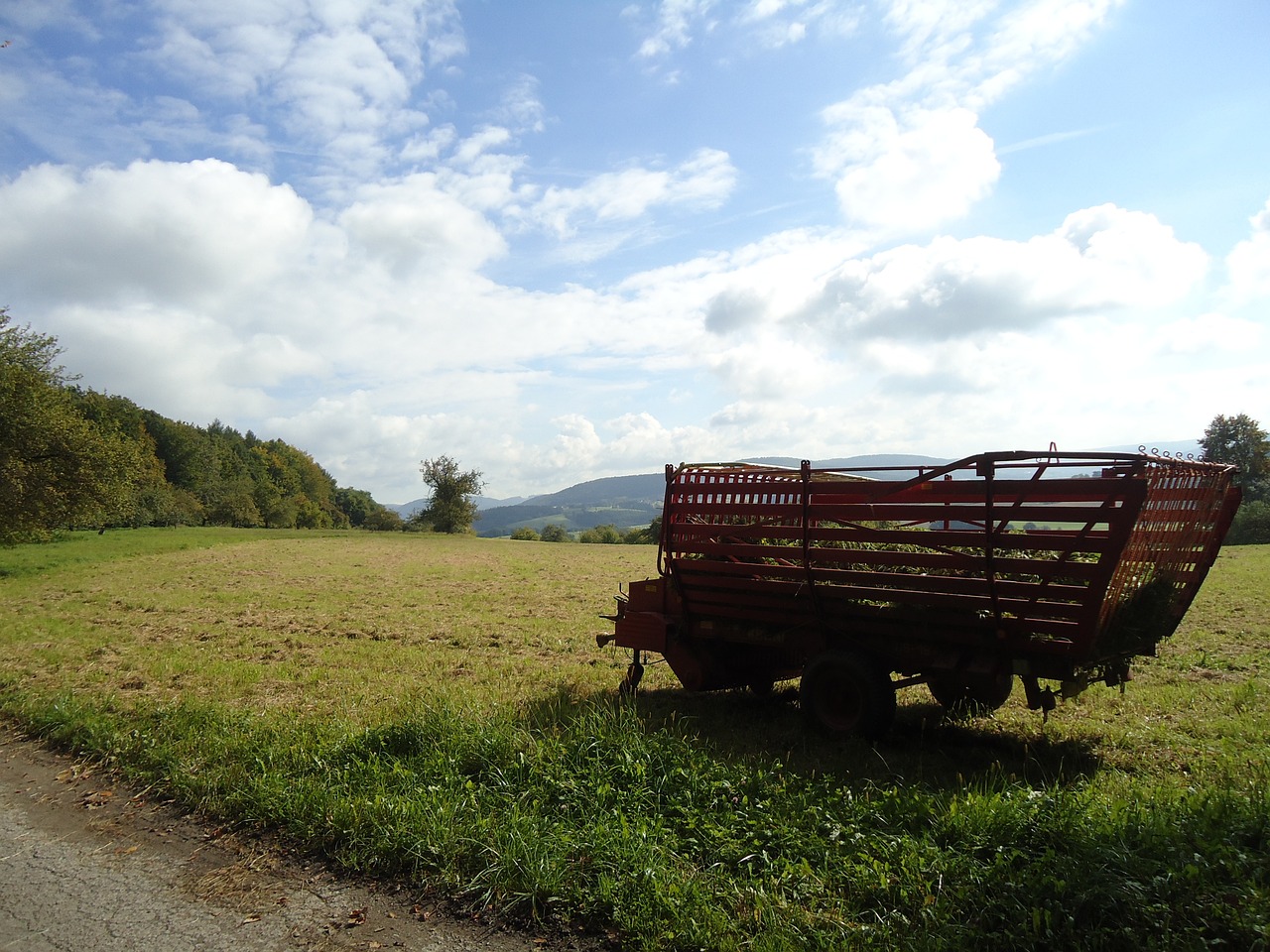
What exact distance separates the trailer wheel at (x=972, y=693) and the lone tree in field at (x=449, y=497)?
294 feet

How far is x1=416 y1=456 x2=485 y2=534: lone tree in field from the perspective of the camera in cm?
9381

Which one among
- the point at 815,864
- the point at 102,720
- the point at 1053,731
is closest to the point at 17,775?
the point at 102,720

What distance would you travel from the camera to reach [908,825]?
15.2 feet

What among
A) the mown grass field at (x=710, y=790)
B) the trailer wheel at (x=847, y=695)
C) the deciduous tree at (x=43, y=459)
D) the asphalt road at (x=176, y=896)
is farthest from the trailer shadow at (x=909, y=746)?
the deciduous tree at (x=43, y=459)

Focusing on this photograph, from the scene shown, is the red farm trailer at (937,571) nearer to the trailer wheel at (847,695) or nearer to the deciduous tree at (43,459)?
the trailer wheel at (847,695)

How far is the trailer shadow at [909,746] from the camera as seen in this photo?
5.89 metres

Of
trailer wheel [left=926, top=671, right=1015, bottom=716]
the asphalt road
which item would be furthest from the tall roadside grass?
trailer wheel [left=926, top=671, right=1015, bottom=716]

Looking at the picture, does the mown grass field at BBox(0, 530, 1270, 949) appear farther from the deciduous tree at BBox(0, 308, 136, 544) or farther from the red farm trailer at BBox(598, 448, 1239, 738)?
the deciduous tree at BBox(0, 308, 136, 544)

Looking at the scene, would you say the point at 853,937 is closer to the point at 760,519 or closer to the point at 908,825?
the point at 908,825

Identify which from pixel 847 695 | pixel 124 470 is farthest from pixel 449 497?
pixel 847 695

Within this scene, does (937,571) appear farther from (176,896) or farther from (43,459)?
(43,459)

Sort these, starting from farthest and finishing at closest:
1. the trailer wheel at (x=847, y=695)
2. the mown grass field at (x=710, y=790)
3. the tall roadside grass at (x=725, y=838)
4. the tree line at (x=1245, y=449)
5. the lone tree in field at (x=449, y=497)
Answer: the lone tree in field at (x=449, y=497) < the tree line at (x=1245, y=449) < the trailer wheel at (x=847, y=695) < the mown grass field at (x=710, y=790) < the tall roadside grass at (x=725, y=838)

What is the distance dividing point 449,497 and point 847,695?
91245mm

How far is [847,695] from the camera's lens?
6.95 m
